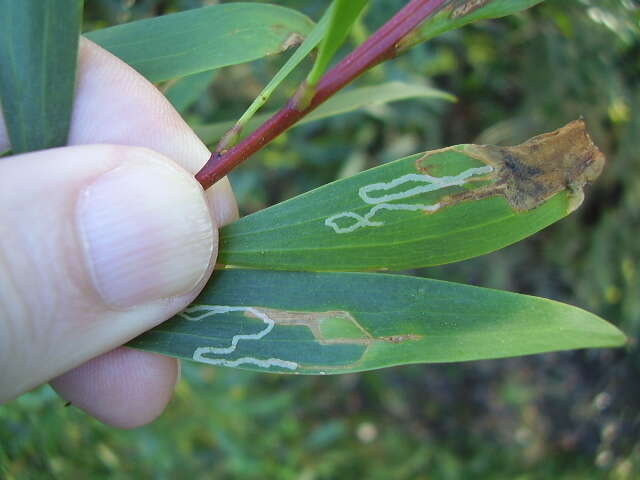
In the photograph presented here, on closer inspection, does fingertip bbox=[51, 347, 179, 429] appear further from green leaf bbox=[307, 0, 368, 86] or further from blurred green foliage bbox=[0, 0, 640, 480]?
green leaf bbox=[307, 0, 368, 86]

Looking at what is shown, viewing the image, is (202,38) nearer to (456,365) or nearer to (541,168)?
(541,168)

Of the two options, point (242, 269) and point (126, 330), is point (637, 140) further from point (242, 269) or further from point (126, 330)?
point (126, 330)

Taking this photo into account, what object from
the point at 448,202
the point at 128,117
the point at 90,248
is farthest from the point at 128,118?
the point at 448,202

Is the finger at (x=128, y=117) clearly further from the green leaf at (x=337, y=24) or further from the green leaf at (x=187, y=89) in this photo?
the green leaf at (x=337, y=24)

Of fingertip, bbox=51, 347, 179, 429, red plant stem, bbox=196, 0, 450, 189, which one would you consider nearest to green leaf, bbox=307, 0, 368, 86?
red plant stem, bbox=196, 0, 450, 189

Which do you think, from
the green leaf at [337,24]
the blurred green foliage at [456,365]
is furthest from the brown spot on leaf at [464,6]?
the blurred green foliage at [456,365]

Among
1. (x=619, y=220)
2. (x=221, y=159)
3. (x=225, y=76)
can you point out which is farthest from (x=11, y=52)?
(x=619, y=220)

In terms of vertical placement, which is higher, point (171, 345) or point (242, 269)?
point (242, 269)
